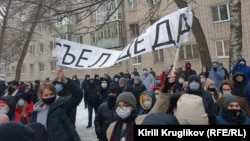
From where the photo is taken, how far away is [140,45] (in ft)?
15.0

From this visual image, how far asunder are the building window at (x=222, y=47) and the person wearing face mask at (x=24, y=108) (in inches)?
669

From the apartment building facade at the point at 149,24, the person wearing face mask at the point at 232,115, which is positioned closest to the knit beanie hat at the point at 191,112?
the person wearing face mask at the point at 232,115

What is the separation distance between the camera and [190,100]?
2.69 m

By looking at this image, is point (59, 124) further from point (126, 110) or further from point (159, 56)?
point (159, 56)

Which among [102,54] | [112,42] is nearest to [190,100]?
[102,54]

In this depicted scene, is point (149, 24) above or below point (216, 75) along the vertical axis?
above

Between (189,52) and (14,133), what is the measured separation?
20.9 metres

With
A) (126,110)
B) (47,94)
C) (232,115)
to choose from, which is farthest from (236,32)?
(47,94)

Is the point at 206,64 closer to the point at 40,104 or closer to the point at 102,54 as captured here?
the point at 102,54

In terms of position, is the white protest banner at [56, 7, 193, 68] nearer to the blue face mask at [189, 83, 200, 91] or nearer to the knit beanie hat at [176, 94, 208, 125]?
the blue face mask at [189, 83, 200, 91]

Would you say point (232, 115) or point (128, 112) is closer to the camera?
point (128, 112)

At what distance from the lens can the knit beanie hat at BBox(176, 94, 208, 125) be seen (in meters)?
2.56

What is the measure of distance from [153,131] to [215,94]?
407 cm

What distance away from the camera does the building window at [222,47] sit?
1992 cm
